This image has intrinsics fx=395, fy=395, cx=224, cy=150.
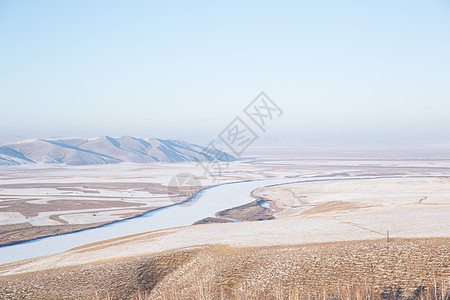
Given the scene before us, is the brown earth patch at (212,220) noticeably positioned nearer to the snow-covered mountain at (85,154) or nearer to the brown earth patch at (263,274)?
the brown earth patch at (263,274)

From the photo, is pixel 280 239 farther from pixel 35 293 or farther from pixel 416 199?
pixel 416 199

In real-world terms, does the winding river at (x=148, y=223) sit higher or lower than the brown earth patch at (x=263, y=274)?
lower

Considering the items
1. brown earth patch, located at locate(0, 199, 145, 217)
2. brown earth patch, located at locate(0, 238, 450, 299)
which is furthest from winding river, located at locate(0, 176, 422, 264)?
brown earth patch, located at locate(0, 238, 450, 299)

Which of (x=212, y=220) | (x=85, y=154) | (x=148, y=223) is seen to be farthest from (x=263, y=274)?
(x=85, y=154)

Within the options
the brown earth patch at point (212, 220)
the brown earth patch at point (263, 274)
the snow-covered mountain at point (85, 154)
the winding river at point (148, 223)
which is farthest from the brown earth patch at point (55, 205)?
the snow-covered mountain at point (85, 154)

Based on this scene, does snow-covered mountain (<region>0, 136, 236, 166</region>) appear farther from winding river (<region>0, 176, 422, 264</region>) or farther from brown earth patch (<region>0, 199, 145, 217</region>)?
winding river (<region>0, 176, 422, 264</region>)

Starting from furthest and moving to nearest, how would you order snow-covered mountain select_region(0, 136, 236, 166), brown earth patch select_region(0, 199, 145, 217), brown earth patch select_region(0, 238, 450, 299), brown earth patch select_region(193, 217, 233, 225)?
snow-covered mountain select_region(0, 136, 236, 166)
brown earth patch select_region(0, 199, 145, 217)
brown earth patch select_region(193, 217, 233, 225)
brown earth patch select_region(0, 238, 450, 299)

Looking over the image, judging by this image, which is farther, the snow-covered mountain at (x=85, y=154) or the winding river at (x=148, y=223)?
the snow-covered mountain at (x=85, y=154)

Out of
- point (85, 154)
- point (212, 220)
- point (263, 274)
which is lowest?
point (85, 154)

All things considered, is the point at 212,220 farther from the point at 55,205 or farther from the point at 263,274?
the point at 263,274
